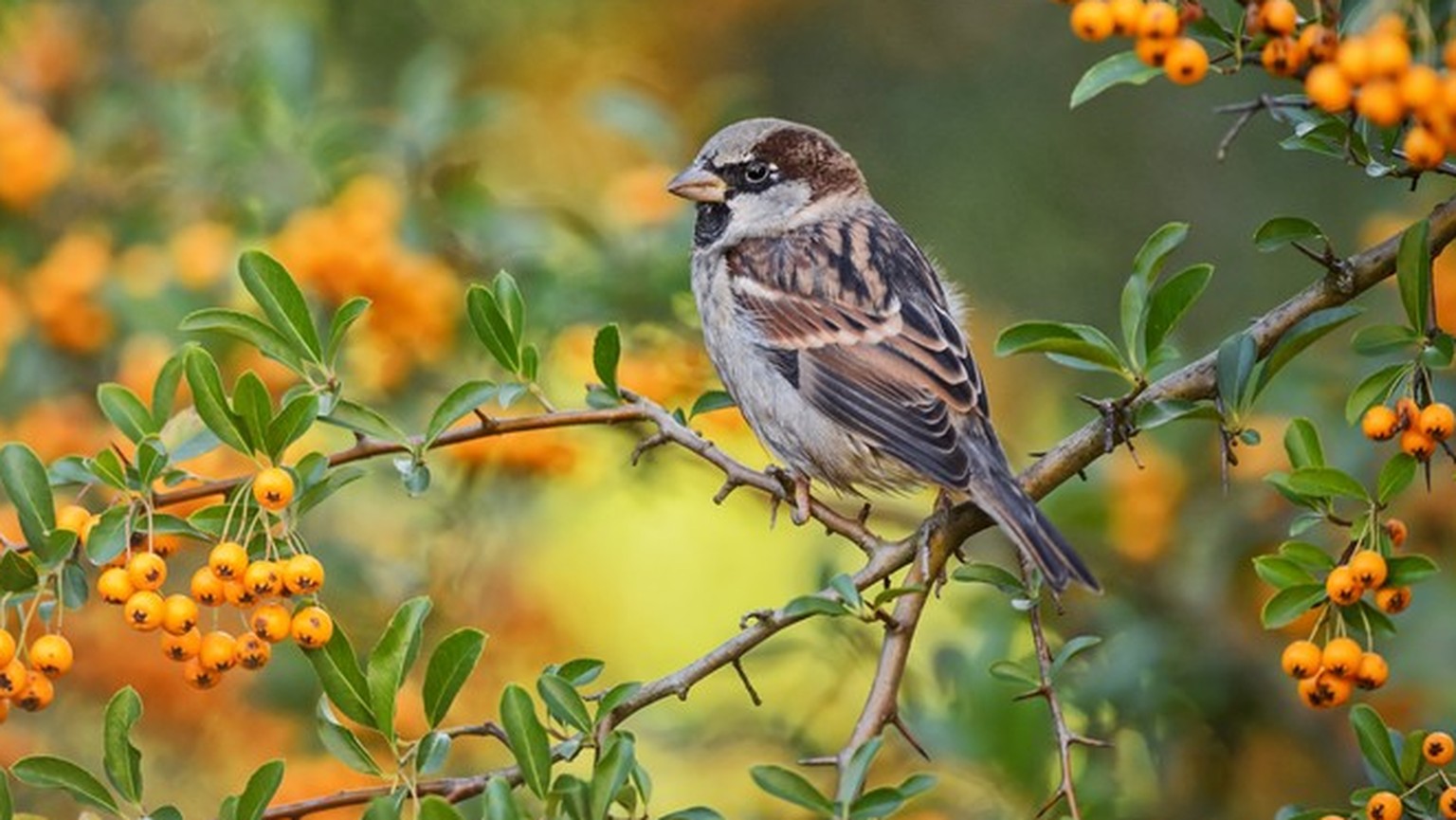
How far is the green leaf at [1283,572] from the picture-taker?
261 cm

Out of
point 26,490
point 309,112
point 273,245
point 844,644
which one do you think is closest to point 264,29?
point 309,112

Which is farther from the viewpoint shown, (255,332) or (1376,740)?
(255,332)

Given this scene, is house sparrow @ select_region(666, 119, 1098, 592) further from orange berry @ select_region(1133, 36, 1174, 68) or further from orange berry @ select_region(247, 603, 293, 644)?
orange berry @ select_region(1133, 36, 1174, 68)

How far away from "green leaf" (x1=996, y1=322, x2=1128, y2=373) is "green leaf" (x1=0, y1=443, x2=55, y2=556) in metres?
1.27

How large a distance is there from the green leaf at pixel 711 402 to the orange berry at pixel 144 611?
89 centimetres

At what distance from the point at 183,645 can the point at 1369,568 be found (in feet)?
5.04

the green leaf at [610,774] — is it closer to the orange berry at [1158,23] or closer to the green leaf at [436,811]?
the green leaf at [436,811]

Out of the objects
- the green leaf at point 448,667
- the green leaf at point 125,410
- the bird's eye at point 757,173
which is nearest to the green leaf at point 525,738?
the green leaf at point 448,667

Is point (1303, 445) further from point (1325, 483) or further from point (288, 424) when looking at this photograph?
point (288, 424)

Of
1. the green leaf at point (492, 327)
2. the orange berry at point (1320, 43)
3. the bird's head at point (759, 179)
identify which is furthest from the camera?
the bird's head at point (759, 179)

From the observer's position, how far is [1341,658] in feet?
8.46

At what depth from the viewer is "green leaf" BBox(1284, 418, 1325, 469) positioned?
108 inches

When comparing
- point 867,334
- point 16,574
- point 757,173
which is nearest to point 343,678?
point 16,574

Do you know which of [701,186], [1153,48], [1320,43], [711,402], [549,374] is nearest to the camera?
[1320,43]
